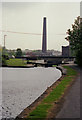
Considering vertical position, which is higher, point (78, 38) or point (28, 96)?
point (78, 38)

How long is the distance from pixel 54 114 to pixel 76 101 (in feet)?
10.8

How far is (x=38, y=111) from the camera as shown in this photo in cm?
1113

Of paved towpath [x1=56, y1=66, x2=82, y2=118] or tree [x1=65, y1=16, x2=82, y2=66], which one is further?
tree [x1=65, y1=16, x2=82, y2=66]

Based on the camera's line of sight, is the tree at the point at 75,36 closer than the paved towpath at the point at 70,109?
No

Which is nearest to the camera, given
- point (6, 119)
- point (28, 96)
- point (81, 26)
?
point (6, 119)

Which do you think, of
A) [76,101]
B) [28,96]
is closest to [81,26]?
[28,96]

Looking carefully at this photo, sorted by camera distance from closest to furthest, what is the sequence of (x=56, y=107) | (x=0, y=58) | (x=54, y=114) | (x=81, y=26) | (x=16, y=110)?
(x=54, y=114) → (x=56, y=107) → (x=16, y=110) → (x=81, y=26) → (x=0, y=58)

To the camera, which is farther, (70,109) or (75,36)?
(75,36)

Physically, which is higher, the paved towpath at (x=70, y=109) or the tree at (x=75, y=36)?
the tree at (x=75, y=36)

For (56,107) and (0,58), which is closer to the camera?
(56,107)

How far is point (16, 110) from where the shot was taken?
13.2m

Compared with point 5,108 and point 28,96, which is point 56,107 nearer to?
point 5,108

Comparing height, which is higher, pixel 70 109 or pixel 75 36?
pixel 75 36

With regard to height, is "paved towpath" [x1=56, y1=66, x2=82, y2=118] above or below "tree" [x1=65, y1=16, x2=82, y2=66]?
below
